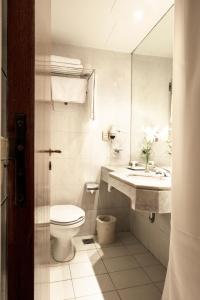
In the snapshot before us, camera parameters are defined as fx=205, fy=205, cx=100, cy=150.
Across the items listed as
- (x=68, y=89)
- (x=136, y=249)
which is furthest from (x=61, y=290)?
(x=68, y=89)

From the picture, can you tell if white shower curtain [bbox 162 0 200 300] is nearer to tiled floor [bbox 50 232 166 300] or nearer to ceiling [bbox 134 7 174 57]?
tiled floor [bbox 50 232 166 300]

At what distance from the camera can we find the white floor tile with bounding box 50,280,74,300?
1.48 meters

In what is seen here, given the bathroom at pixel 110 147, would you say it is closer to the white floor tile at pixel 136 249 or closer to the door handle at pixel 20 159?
the white floor tile at pixel 136 249

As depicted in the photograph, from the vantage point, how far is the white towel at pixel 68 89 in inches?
87.1

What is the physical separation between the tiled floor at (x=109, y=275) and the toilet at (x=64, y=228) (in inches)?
3.6

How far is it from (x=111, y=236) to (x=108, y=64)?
2043mm

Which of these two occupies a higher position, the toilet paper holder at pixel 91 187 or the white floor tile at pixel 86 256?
the toilet paper holder at pixel 91 187

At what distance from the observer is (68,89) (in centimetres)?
226

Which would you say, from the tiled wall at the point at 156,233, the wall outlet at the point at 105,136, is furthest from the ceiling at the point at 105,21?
the tiled wall at the point at 156,233

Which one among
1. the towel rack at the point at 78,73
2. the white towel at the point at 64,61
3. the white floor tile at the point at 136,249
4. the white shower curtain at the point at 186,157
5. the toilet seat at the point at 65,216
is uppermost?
the white towel at the point at 64,61

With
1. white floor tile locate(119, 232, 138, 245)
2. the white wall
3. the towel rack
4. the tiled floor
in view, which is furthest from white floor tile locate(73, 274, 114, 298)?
the towel rack

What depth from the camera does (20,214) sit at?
0.46m

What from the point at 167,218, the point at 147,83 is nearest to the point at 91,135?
the point at 147,83

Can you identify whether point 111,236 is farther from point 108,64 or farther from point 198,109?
point 108,64
